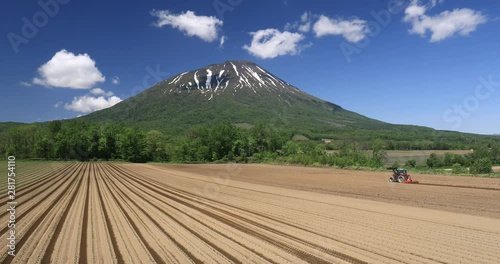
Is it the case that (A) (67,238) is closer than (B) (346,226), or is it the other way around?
(A) (67,238)

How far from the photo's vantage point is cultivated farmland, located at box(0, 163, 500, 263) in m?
11.6

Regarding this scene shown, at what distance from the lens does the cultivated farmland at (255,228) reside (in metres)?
11.6

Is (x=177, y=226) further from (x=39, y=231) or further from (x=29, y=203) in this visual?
(x=29, y=203)

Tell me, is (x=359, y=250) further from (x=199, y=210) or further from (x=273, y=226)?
(x=199, y=210)

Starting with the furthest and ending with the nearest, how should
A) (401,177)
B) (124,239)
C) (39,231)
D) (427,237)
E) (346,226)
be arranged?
(401,177), (346,226), (39,231), (427,237), (124,239)

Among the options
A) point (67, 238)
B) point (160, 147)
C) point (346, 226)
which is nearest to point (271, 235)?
point (346, 226)

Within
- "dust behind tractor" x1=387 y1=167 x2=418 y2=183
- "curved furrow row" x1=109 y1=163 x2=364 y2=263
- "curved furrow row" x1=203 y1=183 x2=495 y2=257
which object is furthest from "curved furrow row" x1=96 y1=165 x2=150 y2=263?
"dust behind tractor" x1=387 y1=167 x2=418 y2=183

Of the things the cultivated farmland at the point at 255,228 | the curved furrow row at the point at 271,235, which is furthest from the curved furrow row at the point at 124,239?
the curved furrow row at the point at 271,235

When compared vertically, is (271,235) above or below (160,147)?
below

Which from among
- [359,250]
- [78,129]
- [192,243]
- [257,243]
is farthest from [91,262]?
[78,129]

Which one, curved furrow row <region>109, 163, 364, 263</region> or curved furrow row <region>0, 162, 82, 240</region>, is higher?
curved furrow row <region>0, 162, 82, 240</region>

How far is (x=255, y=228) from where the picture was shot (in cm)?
1563

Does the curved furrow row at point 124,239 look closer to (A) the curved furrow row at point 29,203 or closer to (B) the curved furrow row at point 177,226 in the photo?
(B) the curved furrow row at point 177,226

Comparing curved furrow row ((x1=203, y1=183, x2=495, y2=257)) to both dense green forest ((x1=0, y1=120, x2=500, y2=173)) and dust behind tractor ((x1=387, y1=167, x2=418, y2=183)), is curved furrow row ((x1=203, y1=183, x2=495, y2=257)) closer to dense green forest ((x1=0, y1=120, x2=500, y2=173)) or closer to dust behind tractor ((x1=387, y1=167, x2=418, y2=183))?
dust behind tractor ((x1=387, y1=167, x2=418, y2=183))
